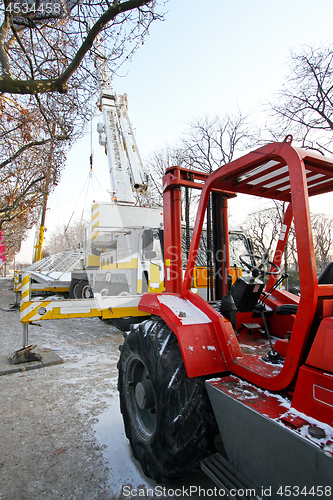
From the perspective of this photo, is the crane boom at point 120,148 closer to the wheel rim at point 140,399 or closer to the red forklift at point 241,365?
A: the red forklift at point 241,365

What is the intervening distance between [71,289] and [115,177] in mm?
4429

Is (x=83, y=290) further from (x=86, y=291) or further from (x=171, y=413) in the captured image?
(x=171, y=413)

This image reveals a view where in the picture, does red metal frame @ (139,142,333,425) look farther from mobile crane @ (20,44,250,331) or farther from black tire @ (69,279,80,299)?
black tire @ (69,279,80,299)

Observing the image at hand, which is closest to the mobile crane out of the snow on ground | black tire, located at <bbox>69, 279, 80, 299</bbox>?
black tire, located at <bbox>69, 279, 80, 299</bbox>

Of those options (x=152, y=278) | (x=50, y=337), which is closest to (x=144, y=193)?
(x=152, y=278)

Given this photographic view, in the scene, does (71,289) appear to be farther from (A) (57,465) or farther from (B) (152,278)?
(A) (57,465)

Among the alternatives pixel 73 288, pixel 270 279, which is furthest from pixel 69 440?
pixel 73 288

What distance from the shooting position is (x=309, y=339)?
162cm

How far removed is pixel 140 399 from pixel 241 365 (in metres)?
0.91

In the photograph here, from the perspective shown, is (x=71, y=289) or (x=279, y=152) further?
(x=71, y=289)

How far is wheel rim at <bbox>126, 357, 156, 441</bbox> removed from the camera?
2328 millimetres

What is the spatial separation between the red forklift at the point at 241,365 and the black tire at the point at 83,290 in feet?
24.5

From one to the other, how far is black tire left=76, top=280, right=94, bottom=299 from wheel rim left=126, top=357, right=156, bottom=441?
24.4ft

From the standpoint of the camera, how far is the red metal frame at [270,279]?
1596 millimetres
